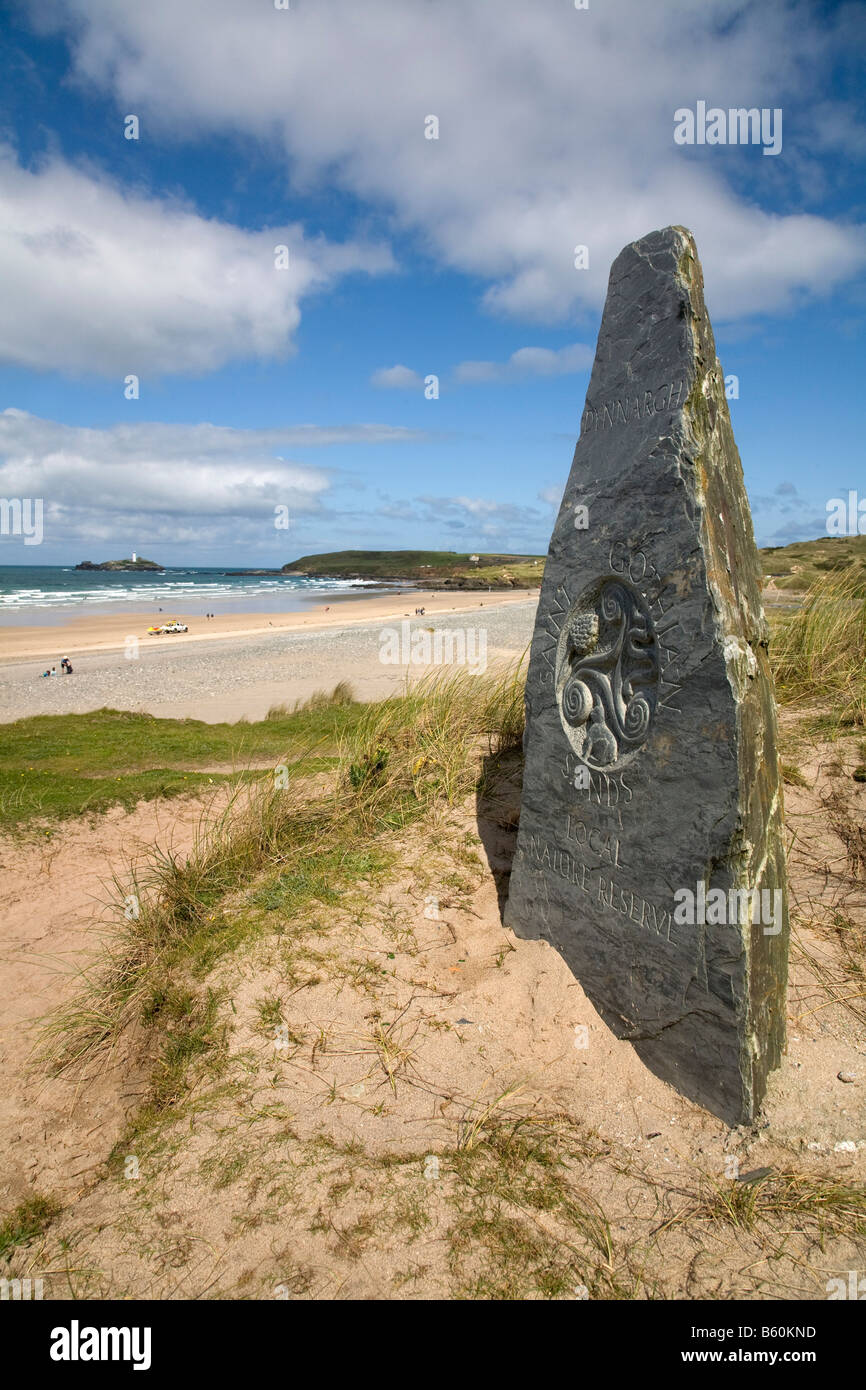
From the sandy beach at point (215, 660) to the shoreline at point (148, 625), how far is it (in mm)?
43

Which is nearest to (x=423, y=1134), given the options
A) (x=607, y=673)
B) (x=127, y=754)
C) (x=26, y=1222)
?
(x=26, y=1222)

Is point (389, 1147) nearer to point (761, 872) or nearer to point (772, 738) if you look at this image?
point (761, 872)

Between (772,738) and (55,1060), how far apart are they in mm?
3742

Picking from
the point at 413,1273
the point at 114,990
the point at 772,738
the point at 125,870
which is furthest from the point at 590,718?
the point at 125,870

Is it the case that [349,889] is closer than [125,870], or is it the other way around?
[349,889]

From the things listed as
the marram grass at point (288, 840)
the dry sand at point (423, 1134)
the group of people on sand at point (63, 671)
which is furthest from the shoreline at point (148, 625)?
the dry sand at point (423, 1134)

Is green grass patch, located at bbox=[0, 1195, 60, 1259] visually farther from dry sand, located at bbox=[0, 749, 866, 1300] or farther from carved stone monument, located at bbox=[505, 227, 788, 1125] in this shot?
carved stone monument, located at bbox=[505, 227, 788, 1125]

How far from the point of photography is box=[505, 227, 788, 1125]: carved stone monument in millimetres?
2926

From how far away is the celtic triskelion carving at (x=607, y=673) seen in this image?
127 inches

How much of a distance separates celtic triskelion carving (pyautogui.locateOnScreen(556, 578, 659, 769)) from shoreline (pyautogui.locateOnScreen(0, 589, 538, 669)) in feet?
63.8

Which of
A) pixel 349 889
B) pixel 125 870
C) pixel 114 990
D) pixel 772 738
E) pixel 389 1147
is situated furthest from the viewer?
pixel 125 870

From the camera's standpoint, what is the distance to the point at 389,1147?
285cm

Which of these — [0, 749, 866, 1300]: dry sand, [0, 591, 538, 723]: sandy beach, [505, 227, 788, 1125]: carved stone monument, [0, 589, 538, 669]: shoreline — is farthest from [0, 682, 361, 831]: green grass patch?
[0, 589, 538, 669]: shoreline
